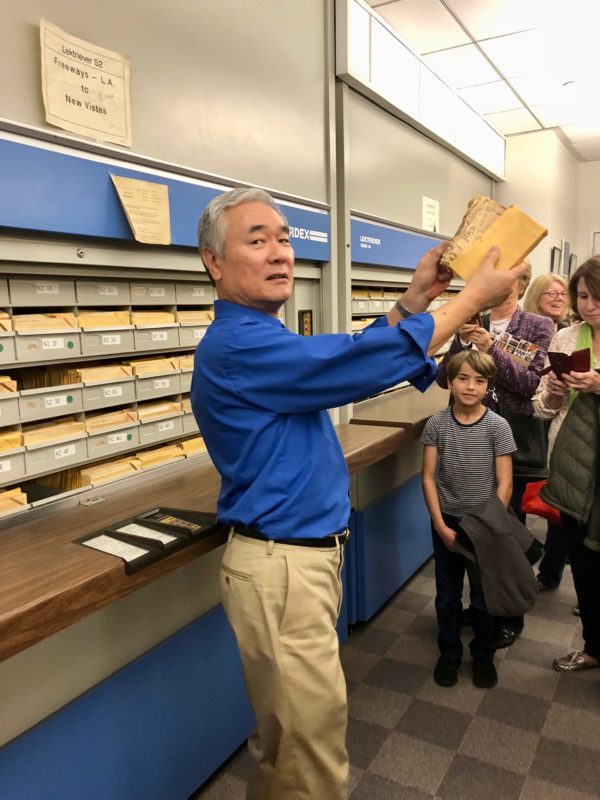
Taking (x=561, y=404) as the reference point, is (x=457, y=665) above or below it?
below

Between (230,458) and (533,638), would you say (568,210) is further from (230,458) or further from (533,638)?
(230,458)

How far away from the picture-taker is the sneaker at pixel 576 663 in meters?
2.35

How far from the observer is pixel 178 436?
6.21 ft

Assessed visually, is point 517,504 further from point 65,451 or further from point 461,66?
point 461,66

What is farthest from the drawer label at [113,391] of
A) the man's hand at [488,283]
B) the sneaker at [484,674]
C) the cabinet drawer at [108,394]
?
the sneaker at [484,674]

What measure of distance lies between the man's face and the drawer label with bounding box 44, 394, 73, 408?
0.55 metres

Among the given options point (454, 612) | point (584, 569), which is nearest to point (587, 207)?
point (584, 569)

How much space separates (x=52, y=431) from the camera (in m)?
1.52

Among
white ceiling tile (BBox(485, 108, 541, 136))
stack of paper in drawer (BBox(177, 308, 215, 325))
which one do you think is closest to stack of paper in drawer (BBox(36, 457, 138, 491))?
stack of paper in drawer (BBox(177, 308, 215, 325))

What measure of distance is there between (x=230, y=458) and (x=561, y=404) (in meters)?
1.46

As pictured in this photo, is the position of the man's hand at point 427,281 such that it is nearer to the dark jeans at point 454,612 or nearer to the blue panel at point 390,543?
the dark jeans at point 454,612

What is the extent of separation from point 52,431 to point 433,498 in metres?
1.45

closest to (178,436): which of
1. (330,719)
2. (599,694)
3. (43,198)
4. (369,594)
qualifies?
(43,198)

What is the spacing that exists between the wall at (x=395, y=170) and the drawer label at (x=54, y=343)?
1538 mm
